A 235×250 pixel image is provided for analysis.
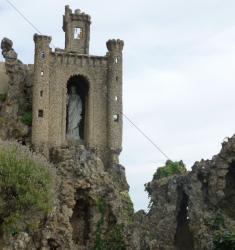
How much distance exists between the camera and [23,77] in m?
62.2

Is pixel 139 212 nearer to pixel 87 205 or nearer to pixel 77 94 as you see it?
pixel 87 205

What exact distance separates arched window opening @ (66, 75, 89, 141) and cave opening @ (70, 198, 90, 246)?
31.4 feet

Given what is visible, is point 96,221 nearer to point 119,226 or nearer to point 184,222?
point 119,226

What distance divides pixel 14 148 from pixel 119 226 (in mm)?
10727

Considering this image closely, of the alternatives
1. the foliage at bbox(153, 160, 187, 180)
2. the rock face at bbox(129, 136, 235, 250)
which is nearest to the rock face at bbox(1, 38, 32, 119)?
the rock face at bbox(129, 136, 235, 250)

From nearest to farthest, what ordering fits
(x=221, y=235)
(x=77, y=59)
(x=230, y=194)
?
1. (x=221, y=235)
2. (x=230, y=194)
3. (x=77, y=59)

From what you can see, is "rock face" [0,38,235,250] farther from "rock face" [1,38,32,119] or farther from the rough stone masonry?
"rock face" [1,38,32,119]

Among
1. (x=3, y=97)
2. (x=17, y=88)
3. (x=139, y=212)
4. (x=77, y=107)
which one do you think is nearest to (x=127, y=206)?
(x=139, y=212)

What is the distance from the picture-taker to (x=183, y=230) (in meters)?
54.0

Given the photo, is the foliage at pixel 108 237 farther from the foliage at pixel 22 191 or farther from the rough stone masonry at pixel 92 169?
the foliage at pixel 22 191

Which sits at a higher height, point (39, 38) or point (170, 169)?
point (39, 38)

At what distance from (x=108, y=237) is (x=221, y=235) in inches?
367

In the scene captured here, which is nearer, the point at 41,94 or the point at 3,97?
the point at 41,94

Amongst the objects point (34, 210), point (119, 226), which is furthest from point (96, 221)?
point (34, 210)
